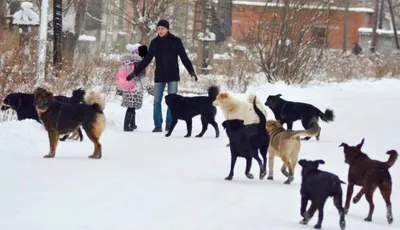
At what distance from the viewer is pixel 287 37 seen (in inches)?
1117

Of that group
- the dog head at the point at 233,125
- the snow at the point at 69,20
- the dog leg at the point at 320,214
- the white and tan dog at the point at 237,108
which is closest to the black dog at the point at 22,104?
the white and tan dog at the point at 237,108

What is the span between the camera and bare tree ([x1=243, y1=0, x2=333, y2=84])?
28.3 metres

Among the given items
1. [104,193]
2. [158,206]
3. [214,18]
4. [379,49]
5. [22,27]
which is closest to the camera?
[158,206]

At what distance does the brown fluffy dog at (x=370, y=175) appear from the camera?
823cm

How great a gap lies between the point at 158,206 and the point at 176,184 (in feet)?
4.65

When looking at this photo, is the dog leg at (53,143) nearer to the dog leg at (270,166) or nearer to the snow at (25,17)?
the dog leg at (270,166)

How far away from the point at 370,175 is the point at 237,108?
19.8 ft

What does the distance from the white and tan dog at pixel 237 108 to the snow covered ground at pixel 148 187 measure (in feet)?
1.89

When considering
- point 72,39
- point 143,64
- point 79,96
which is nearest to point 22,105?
point 79,96

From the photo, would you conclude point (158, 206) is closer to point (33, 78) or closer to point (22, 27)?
point (33, 78)

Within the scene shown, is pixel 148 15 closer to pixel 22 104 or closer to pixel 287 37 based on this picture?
pixel 287 37

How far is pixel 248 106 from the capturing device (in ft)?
46.2

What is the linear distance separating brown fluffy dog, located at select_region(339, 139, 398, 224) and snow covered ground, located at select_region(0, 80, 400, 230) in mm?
235

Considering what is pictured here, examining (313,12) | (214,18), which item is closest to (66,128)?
(313,12)
